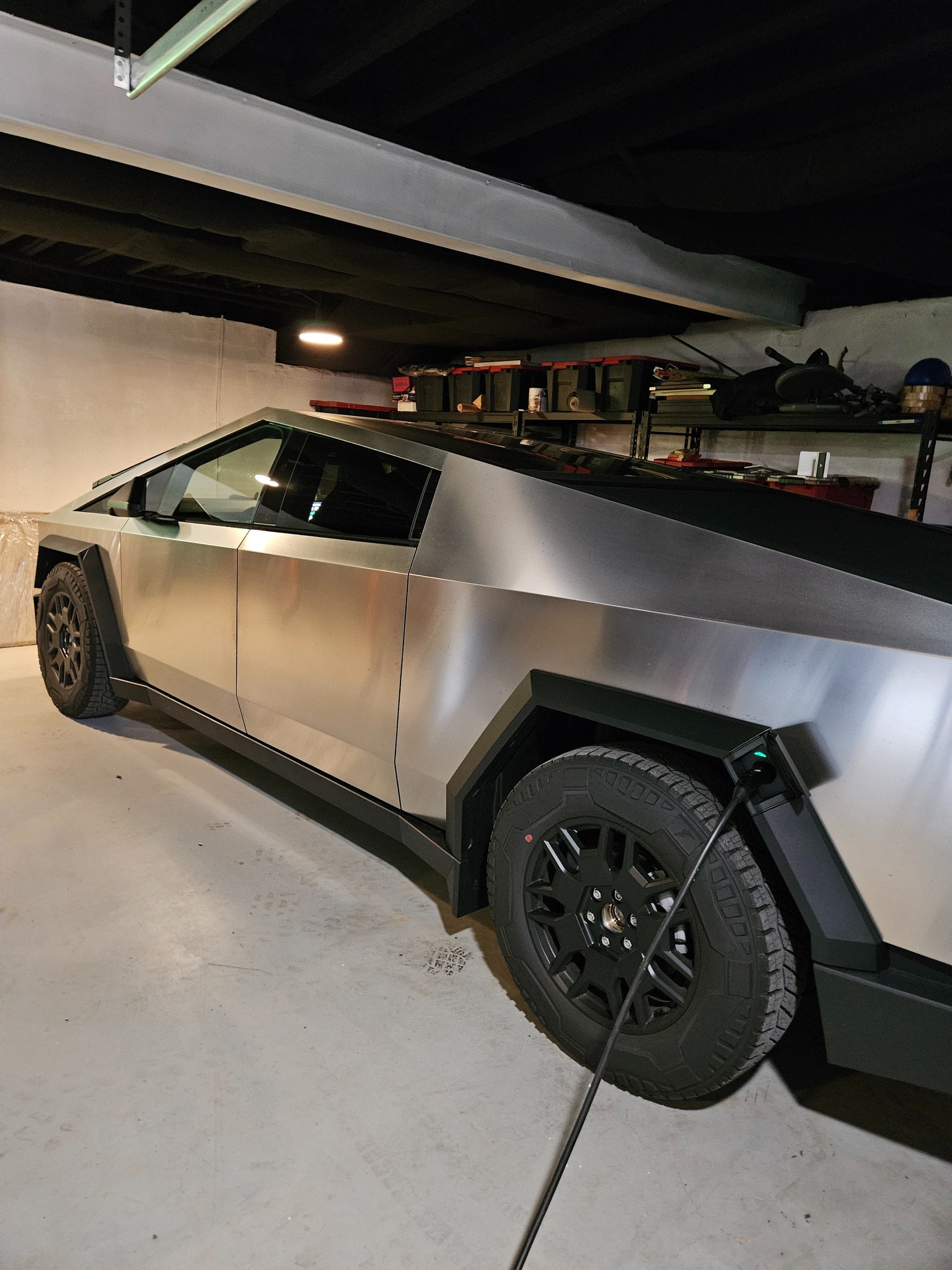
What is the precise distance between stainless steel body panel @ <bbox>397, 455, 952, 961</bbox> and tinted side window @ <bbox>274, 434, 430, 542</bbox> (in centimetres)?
15

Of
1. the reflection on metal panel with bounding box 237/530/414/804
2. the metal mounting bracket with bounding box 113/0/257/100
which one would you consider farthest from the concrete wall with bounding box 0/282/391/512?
the reflection on metal panel with bounding box 237/530/414/804

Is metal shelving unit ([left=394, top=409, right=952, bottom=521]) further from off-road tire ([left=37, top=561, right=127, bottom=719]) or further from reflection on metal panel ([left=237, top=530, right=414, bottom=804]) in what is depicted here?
off-road tire ([left=37, top=561, right=127, bottom=719])

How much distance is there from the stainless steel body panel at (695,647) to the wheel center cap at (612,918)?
463 mm

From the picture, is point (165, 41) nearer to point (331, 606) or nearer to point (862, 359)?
point (331, 606)

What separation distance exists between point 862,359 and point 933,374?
870 mm

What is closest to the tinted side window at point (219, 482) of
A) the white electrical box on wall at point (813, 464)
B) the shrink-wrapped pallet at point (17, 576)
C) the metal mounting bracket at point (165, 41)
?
the metal mounting bracket at point (165, 41)

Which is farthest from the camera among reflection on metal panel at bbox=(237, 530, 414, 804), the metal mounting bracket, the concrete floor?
reflection on metal panel at bbox=(237, 530, 414, 804)

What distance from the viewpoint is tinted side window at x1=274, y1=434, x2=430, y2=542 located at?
7.08ft

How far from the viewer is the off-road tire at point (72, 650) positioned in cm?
352

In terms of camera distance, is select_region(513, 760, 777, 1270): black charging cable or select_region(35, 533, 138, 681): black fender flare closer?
select_region(513, 760, 777, 1270): black charging cable

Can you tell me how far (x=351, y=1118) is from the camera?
1.64 m

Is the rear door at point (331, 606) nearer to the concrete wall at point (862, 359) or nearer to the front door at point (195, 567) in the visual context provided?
the front door at point (195, 567)

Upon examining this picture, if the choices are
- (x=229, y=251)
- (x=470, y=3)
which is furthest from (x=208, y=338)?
(x=470, y=3)

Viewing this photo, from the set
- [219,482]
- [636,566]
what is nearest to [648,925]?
[636,566]
